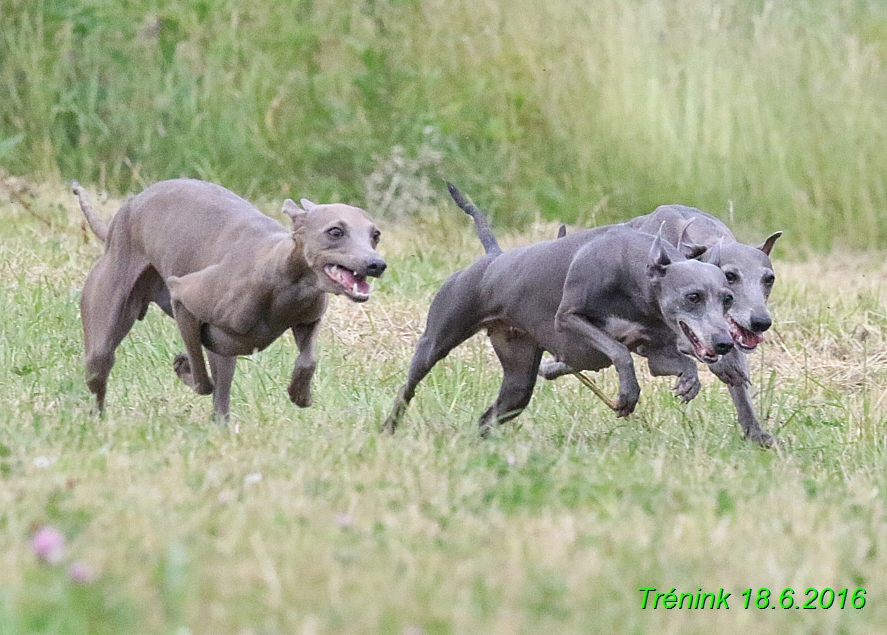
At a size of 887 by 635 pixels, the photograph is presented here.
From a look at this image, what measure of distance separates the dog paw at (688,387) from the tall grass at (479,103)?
6.61 metres

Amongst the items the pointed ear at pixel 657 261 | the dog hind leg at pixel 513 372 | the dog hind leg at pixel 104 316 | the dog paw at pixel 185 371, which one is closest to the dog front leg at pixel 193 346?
the dog paw at pixel 185 371

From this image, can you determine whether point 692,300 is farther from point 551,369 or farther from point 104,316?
point 104,316

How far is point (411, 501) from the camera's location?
14.4 feet

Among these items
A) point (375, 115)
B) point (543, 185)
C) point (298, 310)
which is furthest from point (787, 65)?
point (298, 310)

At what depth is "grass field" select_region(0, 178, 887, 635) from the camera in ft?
10.4

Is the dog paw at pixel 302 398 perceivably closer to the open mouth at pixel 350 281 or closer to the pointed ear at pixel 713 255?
the open mouth at pixel 350 281

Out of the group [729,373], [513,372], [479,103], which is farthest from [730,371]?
[479,103]

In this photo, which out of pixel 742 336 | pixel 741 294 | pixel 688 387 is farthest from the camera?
pixel 741 294

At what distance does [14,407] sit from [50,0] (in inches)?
310

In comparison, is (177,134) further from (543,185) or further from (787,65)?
(787,65)

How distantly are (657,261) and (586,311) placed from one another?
1.62 feet

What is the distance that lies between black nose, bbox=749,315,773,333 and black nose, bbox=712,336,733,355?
2.30 ft

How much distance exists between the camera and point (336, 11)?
46.4 feet

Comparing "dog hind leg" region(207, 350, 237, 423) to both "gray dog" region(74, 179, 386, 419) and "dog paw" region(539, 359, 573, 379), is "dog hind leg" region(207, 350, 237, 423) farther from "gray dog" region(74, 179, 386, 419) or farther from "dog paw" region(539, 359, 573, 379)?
"dog paw" region(539, 359, 573, 379)
